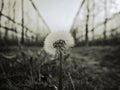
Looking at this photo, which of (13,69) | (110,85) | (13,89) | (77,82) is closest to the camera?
(13,89)

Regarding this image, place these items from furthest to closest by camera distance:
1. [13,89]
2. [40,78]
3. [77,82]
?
1. [77,82]
2. [40,78]
3. [13,89]

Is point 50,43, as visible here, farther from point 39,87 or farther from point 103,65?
point 103,65

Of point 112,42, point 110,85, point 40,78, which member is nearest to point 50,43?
point 40,78

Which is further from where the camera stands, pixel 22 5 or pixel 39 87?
pixel 22 5

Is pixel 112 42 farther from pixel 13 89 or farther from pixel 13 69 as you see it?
pixel 13 89

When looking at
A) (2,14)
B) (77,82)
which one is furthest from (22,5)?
(77,82)

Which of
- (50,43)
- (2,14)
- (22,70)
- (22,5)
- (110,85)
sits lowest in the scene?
(110,85)

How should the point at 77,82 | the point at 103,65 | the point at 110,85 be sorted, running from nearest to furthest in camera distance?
the point at 77,82 → the point at 110,85 → the point at 103,65

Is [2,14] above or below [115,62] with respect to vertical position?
above

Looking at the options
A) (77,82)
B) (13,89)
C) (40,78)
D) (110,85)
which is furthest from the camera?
(110,85)
